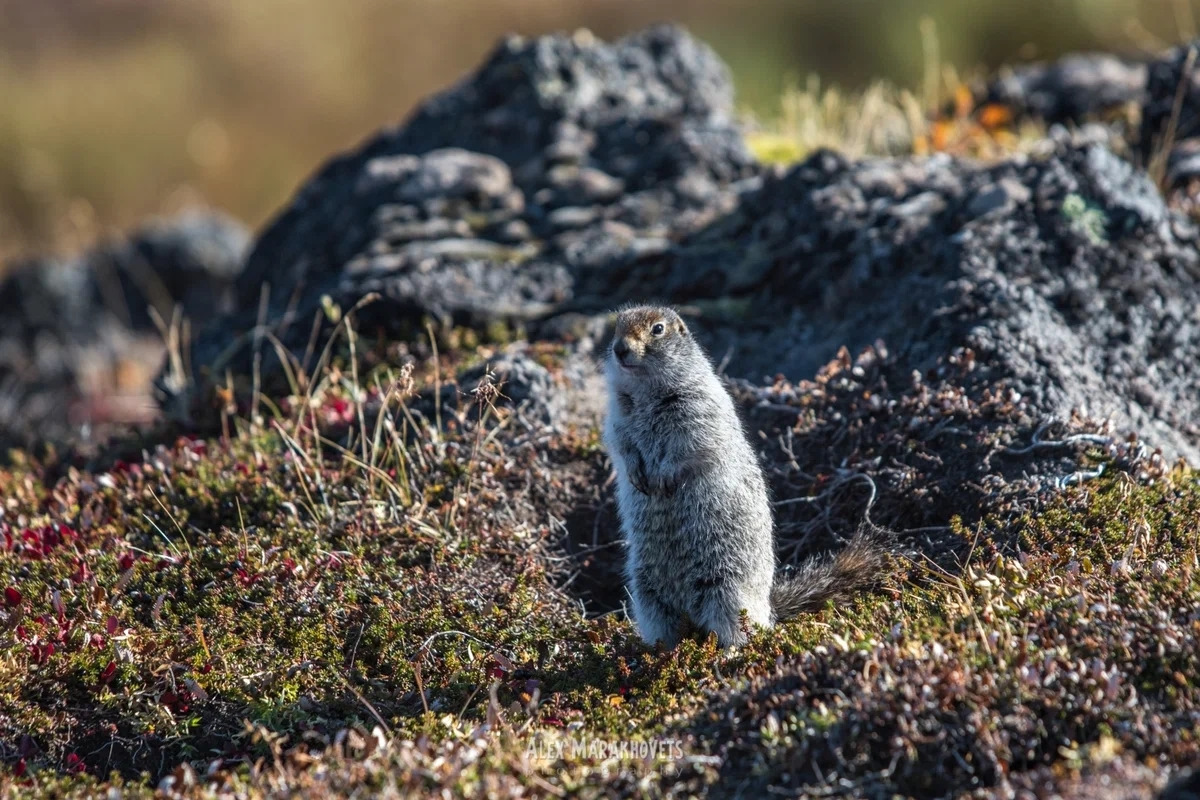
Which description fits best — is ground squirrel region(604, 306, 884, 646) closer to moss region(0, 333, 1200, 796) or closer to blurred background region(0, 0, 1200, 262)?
moss region(0, 333, 1200, 796)

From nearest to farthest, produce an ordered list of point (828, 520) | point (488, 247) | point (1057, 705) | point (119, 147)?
point (1057, 705) < point (828, 520) < point (488, 247) < point (119, 147)

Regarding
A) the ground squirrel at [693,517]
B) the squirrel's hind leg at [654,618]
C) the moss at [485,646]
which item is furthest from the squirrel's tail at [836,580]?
the squirrel's hind leg at [654,618]

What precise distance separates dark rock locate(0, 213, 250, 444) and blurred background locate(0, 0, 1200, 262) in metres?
2.96

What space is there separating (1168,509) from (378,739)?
449 cm

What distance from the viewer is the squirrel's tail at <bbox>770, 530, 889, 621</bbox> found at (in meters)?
6.27

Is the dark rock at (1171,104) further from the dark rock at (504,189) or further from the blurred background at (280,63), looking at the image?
the blurred background at (280,63)

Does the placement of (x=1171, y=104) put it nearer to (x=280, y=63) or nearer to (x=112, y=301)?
(x=112, y=301)

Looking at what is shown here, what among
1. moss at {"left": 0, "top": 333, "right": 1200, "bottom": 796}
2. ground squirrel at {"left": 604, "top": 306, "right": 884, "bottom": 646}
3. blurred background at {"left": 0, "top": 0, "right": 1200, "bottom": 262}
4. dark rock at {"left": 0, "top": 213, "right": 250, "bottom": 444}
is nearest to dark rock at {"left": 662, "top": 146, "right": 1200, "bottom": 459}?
moss at {"left": 0, "top": 333, "right": 1200, "bottom": 796}

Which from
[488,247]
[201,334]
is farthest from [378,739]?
[201,334]

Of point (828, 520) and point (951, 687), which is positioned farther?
point (828, 520)

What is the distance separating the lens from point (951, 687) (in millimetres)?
4738

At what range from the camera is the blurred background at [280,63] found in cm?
2380

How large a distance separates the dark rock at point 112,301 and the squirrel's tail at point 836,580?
11.9 m

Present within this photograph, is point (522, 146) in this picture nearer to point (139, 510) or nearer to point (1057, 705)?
point (139, 510)
